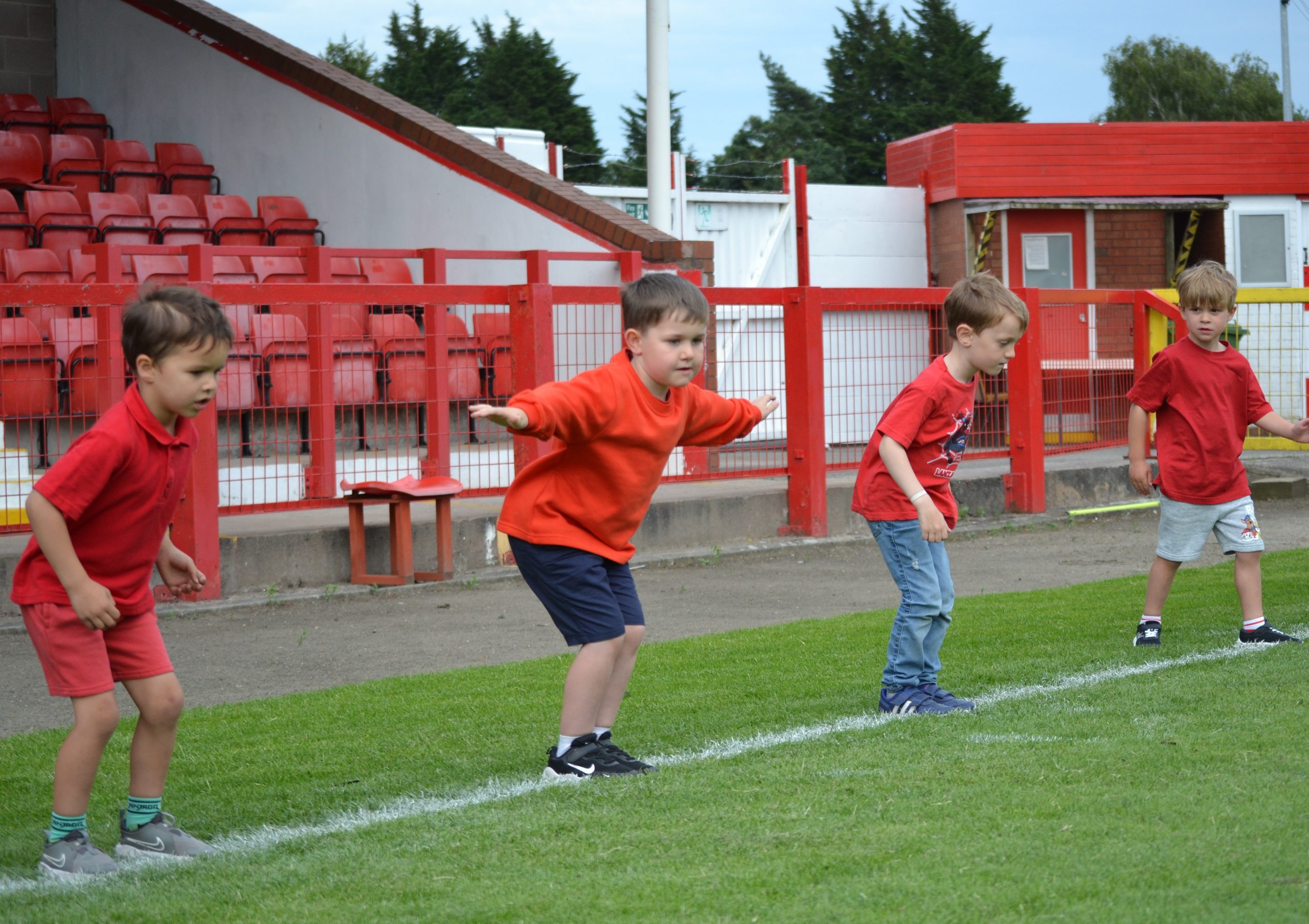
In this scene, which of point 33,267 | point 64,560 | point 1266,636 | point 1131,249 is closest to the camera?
point 64,560

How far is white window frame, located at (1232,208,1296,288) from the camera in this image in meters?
22.6

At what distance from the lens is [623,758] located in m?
4.52

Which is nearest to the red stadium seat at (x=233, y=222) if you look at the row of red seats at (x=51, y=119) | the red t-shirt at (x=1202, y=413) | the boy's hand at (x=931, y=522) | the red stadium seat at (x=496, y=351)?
the row of red seats at (x=51, y=119)

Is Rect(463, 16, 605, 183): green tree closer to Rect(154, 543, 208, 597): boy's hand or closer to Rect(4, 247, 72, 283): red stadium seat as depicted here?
Rect(4, 247, 72, 283): red stadium seat

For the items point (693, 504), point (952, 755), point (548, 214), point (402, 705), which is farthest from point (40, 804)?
point (548, 214)

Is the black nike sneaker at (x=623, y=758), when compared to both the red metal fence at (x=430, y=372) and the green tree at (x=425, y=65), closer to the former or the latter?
the red metal fence at (x=430, y=372)

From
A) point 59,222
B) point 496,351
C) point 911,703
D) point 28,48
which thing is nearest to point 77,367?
point 496,351

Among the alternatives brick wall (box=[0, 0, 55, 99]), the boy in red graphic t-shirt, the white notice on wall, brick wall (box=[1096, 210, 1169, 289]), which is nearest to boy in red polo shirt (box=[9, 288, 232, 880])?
the boy in red graphic t-shirt

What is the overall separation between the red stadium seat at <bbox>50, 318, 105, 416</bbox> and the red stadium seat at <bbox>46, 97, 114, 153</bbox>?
8.48 m

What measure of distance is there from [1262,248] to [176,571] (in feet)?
71.6

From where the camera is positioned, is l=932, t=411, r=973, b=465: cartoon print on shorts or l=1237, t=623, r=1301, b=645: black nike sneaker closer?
l=932, t=411, r=973, b=465: cartoon print on shorts

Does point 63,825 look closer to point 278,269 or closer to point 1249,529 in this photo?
point 1249,529

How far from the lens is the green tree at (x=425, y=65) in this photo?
6600 cm

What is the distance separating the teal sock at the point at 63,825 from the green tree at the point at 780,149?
55.9m
